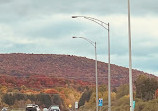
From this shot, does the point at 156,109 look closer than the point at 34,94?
Yes

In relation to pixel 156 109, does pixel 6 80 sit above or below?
above

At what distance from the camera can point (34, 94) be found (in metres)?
185

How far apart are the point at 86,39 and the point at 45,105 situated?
125153mm

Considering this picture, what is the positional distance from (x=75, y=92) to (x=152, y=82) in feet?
344

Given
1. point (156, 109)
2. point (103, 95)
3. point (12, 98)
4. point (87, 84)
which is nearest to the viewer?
point (156, 109)

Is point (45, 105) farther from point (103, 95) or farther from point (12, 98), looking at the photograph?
point (103, 95)

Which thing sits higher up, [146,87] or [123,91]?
[123,91]

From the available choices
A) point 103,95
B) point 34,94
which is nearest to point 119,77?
point 34,94

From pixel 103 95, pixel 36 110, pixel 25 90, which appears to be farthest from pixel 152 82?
pixel 25 90

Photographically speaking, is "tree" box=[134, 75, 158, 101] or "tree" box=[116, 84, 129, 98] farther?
"tree" box=[116, 84, 129, 98]

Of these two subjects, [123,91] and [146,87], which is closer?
[146,87]

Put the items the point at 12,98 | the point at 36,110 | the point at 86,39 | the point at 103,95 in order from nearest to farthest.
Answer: the point at 86,39
the point at 36,110
the point at 103,95
the point at 12,98

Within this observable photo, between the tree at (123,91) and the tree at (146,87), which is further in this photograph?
the tree at (123,91)

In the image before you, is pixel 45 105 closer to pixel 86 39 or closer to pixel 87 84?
pixel 87 84
